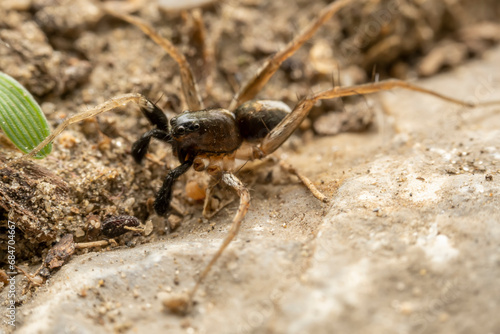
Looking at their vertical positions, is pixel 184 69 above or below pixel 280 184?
above

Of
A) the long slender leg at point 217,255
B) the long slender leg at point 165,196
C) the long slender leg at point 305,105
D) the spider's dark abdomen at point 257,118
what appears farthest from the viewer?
the spider's dark abdomen at point 257,118

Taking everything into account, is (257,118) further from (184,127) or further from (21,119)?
(21,119)

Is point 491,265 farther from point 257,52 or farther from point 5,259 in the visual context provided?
point 257,52

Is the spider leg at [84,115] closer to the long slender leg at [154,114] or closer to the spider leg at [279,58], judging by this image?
the long slender leg at [154,114]

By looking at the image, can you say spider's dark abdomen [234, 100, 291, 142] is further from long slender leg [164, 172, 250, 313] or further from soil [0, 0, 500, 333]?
long slender leg [164, 172, 250, 313]

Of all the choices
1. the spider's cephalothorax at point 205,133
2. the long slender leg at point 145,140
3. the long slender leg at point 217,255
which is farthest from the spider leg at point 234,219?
the long slender leg at point 145,140

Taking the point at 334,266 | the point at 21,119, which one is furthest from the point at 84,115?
the point at 334,266

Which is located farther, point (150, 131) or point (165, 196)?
point (150, 131)
